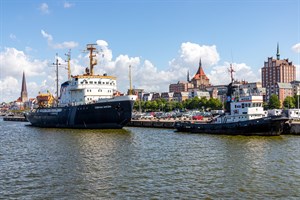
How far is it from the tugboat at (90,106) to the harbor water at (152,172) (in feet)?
66.7

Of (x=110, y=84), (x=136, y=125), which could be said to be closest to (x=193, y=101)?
(x=136, y=125)

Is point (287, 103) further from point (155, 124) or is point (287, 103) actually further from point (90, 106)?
point (90, 106)

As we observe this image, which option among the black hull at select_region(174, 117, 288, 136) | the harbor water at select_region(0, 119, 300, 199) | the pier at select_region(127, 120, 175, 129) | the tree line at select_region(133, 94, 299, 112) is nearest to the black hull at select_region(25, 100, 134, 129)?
the pier at select_region(127, 120, 175, 129)

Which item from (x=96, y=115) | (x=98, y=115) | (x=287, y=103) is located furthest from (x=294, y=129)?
(x=287, y=103)

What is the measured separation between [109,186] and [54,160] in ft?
37.3

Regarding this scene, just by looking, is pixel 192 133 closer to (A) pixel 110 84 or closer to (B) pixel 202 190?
(A) pixel 110 84

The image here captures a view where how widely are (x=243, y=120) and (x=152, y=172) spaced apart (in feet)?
102

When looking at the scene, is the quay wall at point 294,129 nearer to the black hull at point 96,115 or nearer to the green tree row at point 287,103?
the black hull at point 96,115

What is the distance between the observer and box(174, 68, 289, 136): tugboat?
4991 cm

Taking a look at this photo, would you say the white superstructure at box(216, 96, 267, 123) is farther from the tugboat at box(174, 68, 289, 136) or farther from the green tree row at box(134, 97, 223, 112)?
the green tree row at box(134, 97, 223, 112)

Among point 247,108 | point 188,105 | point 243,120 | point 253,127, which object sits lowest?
point 253,127

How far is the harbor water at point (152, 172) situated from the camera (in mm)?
21016

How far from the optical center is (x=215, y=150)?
37469 millimetres

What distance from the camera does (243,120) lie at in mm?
53938
